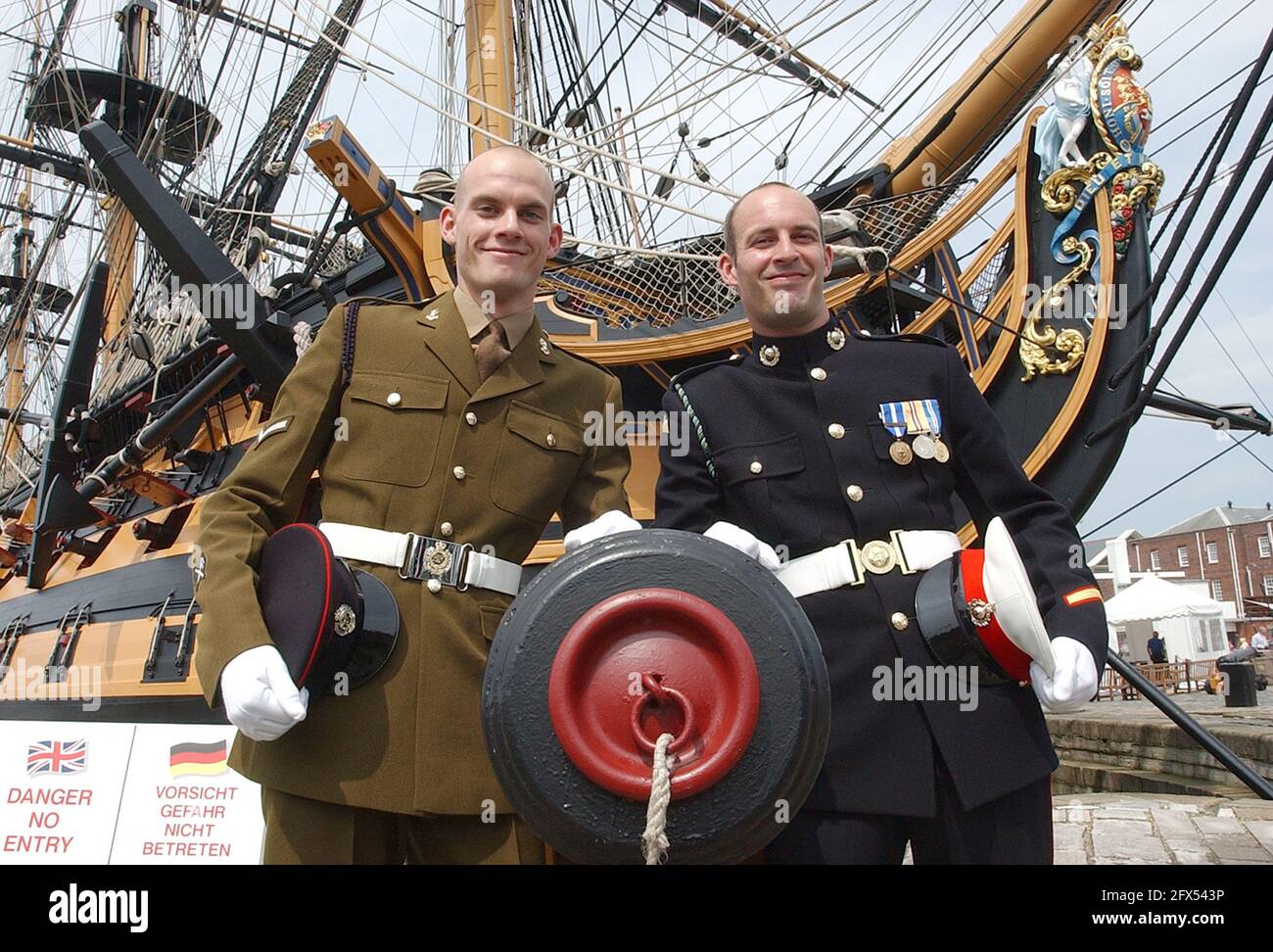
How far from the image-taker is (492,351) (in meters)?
1.82

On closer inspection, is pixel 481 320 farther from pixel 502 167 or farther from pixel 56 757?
pixel 56 757

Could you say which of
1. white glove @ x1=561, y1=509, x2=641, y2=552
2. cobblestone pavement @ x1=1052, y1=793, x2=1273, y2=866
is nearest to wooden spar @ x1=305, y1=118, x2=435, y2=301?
white glove @ x1=561, y1=509, x2=641, y2=552

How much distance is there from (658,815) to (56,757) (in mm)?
2678

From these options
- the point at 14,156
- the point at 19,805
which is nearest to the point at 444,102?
the point at 19,805

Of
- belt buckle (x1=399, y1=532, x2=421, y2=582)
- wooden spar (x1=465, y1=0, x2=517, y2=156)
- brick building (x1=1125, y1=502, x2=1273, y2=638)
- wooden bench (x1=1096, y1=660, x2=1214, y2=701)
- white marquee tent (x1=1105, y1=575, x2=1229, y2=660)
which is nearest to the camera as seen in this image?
belt buckle (x1=399, y1=532, x2=421, y2=582)

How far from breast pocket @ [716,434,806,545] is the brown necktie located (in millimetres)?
483

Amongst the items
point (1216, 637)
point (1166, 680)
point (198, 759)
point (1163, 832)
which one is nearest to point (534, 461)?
point (198, 759)

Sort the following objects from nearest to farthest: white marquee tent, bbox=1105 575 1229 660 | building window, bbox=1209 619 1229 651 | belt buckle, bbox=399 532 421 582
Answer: belt buckle, bbox=399 532 421 582 → white marquee tent, bbox=1105 575 1229 660 → building window, bbox=1209 619 1229 651

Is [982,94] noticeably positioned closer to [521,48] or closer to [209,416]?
[521,48]

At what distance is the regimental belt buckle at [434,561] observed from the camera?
1649 mm

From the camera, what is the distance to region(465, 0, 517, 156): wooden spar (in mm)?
9383

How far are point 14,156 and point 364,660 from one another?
25644mm

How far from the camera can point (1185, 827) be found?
4.81 metres

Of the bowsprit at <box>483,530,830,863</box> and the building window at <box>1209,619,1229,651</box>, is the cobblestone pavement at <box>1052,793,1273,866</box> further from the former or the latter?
the building window at <box>1209,619,1229,651</box>
